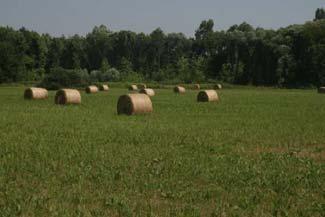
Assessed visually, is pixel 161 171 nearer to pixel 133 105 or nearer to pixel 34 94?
pixel 133 105

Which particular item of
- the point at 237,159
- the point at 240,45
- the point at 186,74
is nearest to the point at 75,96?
the point at 237,159

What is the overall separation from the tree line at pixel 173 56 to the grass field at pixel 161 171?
5746cm

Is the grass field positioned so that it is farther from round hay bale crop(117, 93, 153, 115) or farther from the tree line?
the tree line

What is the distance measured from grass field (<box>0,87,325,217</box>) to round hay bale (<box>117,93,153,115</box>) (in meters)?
6.06

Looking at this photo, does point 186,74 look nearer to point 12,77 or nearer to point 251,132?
point 12,77

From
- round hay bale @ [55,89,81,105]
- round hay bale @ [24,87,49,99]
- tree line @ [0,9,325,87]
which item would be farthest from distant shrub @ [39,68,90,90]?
round hay bale @ [55,89,81,105]

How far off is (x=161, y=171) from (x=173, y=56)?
134571 mm

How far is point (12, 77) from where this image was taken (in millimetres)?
99188

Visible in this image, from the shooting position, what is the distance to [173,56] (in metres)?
144

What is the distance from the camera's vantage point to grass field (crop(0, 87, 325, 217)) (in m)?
7.94

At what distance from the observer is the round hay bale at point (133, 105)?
23922mm

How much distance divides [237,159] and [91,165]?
317cm

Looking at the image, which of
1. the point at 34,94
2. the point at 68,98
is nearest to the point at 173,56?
the point at 34,94

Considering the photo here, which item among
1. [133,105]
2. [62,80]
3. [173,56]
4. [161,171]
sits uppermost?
[173,56]
